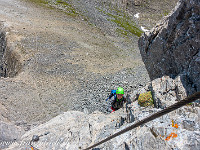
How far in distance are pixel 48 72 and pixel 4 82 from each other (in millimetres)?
5820

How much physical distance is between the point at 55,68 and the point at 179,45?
18250mm

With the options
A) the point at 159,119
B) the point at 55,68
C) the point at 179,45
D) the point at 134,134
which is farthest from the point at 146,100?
the point at 55,68

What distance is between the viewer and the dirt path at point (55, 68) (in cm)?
1708

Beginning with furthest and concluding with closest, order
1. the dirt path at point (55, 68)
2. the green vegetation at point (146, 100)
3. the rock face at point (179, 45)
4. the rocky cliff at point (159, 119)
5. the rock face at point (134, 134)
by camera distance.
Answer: the dirt path at point (55, 68) → the green vegetation at point (146, 100) → the rock face at point (179, 45) → the rocky cliff at point (159, 119) → the rock face at point (134, 134)

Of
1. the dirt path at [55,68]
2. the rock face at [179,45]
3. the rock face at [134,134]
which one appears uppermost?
the rock face at [179,45]

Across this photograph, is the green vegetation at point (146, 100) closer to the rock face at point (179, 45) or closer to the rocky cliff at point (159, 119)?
the rocky cliff at point (159, 119)

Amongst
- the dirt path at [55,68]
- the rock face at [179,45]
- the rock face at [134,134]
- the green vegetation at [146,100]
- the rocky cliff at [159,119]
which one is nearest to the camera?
the rock face at [134,134]

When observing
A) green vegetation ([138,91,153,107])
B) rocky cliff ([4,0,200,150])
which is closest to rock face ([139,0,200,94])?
rocky cliff ([4,0,200,150])

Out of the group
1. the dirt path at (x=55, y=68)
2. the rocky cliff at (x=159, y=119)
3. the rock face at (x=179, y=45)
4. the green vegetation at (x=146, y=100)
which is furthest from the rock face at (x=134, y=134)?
the dirt path at (x=55, y=68)

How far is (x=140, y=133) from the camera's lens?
6.47 meters

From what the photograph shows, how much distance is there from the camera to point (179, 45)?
9.38m

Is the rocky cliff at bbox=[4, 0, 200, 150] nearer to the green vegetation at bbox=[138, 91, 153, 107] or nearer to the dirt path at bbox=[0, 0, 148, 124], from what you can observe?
the green vegetation at bbox=[138, 91, 153, 107]

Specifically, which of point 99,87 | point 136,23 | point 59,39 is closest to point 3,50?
A: point 59,39

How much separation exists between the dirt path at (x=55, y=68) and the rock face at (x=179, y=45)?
30.7 ft
